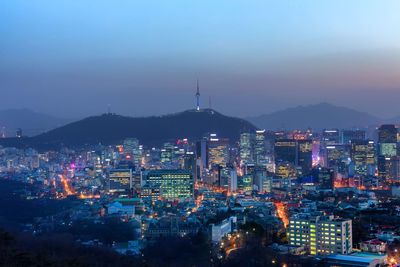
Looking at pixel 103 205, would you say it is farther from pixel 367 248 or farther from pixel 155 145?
pixel 155 145

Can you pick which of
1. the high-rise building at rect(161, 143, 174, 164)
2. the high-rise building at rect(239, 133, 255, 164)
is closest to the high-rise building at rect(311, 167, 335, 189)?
the high-rise building at rect(239, 133, 255, 164)

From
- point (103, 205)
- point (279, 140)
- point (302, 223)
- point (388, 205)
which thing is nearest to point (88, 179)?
point (103, 205)

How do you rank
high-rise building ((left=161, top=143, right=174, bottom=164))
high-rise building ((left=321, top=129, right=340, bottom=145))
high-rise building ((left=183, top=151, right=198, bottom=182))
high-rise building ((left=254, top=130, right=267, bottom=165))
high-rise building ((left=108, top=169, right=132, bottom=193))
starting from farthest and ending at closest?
1. high-rise building ((left=321, top=129, right=340, bottom=145))
2. high-rise building ((left=254, top=130, right=267, bottom=165))
3. high-rise building ((left=161, top=143, right=174, bottom=164))
4. high-rise building ((left=183, top=151, right=198, bottom=182))
5. high-rise building ((left=108, top=169, right=132, bottom=193))

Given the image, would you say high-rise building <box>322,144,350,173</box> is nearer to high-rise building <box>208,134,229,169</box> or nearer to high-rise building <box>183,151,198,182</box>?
high-rise building <box>208,134,229,169</box>

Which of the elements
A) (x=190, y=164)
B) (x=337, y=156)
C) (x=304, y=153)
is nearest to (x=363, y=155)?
(x=337, y=156)

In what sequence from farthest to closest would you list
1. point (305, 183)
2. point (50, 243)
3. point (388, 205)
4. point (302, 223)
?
1. point (305, 183)
2. point (388, 205)
3. point (302, 223)
4. point (50, 243)

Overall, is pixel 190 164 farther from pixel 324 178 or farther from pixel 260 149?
pixel 260 149
